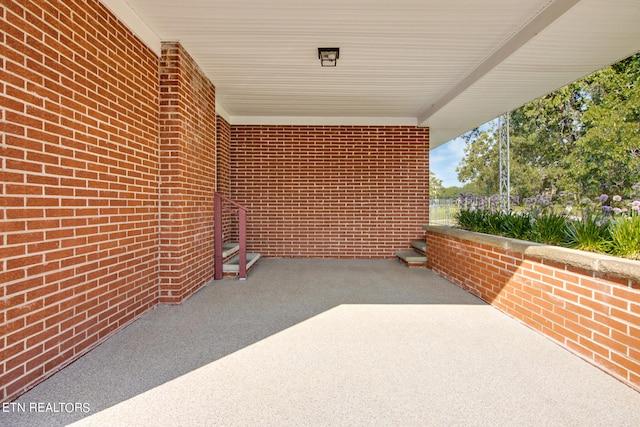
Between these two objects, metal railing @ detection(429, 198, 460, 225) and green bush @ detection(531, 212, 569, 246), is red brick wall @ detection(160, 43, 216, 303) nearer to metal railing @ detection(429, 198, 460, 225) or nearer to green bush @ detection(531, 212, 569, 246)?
green bush @ detection(531, 212, 569, 246)

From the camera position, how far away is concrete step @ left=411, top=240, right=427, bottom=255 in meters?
5.92

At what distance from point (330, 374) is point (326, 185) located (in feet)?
15.8

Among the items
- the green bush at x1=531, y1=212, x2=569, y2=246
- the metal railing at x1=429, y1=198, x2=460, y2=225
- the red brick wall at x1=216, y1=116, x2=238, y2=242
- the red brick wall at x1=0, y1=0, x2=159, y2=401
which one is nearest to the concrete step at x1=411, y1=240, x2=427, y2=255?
the metal railing at x1=429, y1=198, x2=460, y2=225

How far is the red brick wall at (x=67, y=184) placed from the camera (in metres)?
1.83

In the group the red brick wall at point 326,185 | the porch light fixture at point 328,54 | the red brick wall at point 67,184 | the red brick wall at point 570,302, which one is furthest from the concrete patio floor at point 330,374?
the red brick wall at point 326,185

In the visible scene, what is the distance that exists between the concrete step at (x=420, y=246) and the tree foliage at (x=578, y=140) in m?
7.56

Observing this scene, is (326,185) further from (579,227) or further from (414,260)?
(579,227)

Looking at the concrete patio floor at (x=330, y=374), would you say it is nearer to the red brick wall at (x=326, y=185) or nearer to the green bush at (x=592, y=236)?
the green bush at (x=592, y=236)

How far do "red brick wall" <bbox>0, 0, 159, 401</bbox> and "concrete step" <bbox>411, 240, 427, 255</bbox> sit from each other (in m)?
4.50

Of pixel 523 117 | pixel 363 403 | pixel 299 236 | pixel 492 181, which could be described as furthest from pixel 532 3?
pixel 492 181

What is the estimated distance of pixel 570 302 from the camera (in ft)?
8.13

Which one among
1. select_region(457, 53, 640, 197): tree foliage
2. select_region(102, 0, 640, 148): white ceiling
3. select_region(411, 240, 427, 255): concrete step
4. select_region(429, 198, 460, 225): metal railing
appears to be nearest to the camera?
select_region(102, 0, 640, 148): white ceiling

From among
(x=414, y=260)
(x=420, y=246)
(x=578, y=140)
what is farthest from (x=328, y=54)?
(x=578, y=140)

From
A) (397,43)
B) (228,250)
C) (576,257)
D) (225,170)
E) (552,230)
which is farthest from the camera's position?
(225,170)
